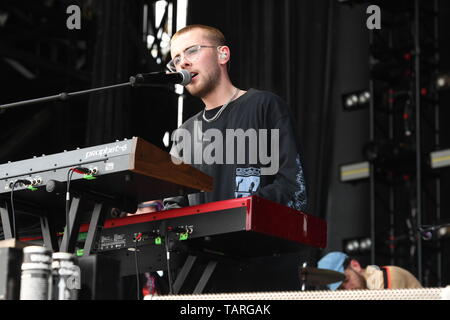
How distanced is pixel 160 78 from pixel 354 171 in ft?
18.3

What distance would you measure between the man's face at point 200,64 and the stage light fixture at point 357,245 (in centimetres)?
467

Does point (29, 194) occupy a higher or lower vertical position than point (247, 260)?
higher

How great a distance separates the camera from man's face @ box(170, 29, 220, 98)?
10.5 feet

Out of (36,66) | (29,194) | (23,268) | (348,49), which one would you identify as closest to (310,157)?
(348,49)

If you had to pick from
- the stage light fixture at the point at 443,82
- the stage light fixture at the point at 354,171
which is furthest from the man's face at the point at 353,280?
the stage light fixture at the point at 443,82

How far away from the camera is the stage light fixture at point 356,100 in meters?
7.96

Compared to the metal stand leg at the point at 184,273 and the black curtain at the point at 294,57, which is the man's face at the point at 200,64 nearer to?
the metal stand leg at the point at 184,273

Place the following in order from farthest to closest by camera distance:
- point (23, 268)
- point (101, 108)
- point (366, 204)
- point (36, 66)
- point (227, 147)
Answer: point (366, 204), point (36, 66), point (101, 108), point (227, 147), point (23, 268)

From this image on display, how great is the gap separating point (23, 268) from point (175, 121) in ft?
16.9

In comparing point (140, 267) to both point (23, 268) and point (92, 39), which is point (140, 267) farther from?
point (92, 39)

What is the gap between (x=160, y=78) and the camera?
2.58 metres

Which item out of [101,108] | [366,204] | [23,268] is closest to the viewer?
[23,268]

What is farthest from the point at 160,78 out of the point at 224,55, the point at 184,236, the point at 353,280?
the point at 353,280

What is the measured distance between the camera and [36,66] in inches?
285
